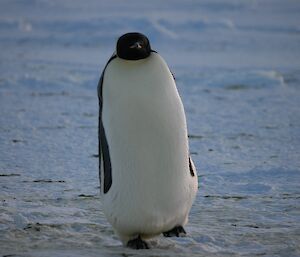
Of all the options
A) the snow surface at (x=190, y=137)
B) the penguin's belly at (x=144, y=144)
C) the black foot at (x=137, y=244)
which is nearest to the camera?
the penguin's belly at (x=144, y=144)

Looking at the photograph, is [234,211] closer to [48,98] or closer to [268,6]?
[48,98]

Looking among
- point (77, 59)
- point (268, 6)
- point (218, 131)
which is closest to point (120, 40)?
point (218, 131)

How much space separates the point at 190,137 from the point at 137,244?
3.16 metres

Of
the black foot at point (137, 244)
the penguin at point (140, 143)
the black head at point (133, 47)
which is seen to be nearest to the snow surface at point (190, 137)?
the black foot at point (137, 244)

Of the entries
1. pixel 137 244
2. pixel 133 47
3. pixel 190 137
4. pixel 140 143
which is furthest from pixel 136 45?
pixel 190 137

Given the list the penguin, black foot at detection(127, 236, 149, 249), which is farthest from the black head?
black foot at detection(127, 236, 149, 249)

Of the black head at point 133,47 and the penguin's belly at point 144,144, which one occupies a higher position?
the black head at point 133,47

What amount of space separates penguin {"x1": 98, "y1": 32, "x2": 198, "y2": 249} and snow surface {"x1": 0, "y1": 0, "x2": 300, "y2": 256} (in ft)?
0.56

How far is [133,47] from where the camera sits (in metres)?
3.59

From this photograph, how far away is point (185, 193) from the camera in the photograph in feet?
12.1

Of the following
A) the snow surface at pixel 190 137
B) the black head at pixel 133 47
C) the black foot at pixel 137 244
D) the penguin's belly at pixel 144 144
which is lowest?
the snow surface at pixel 190 137

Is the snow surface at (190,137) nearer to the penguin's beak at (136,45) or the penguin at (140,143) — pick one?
the penguin at (140,143)

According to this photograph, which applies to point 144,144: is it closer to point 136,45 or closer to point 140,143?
point 140,143

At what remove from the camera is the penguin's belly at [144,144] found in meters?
3.53
